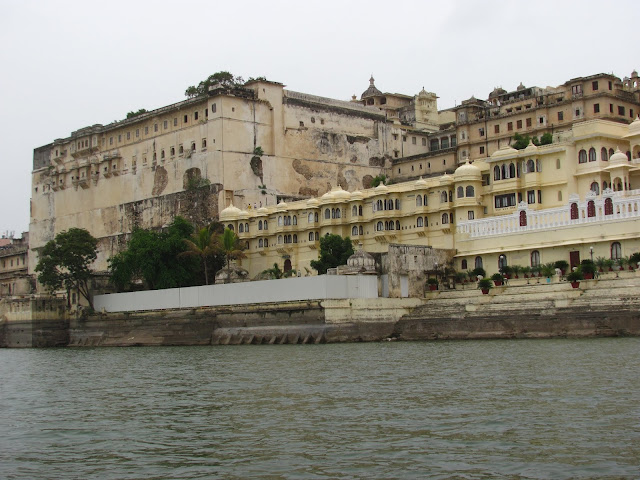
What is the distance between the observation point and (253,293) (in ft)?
153

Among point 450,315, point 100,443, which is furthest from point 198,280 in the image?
point 100,443

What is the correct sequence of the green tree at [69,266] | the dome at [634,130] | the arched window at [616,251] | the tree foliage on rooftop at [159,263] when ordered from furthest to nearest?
the green tree at [69,266] → the tree foliage on rooftop at [159,263] → the dome at [634,130] → the arched window at [616,251]

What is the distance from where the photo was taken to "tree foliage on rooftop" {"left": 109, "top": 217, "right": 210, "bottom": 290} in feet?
178

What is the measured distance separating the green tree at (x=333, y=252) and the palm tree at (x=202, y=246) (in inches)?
257

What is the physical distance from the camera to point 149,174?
7362 cm

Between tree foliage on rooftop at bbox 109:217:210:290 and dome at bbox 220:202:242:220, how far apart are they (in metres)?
5.51

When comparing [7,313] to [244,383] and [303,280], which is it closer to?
[303,280]

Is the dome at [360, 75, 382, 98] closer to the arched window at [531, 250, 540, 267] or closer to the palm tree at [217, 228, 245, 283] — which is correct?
the palm tree at [217, 228, 245, 283]

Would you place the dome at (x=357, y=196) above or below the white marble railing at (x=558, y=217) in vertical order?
above

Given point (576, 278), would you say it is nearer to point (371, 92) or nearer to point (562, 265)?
point (562, 265)

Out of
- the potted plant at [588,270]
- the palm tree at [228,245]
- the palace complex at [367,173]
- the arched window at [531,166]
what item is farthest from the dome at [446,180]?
the potted plant at [588,270]

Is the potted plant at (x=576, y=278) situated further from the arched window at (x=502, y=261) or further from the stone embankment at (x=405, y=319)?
the arched window at (x=502, y=261)

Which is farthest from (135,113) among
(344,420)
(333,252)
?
(344,420)

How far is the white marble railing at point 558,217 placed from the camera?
41.2m
